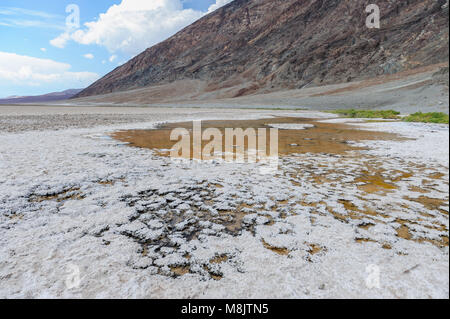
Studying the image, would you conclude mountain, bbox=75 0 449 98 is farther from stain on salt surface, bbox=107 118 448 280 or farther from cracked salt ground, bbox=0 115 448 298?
cracked salt ground, bbox=0 115 448 298

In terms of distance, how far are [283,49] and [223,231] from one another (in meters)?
98.0

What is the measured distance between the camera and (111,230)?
3.20 m

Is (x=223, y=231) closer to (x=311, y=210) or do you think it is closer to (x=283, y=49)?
(x=311, y=210)

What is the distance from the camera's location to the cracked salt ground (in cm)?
225

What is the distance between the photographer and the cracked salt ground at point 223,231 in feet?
7.37

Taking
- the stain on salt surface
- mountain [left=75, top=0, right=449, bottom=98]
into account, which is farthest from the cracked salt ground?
mountain [left=75, top=0, right=449, bottom=98]

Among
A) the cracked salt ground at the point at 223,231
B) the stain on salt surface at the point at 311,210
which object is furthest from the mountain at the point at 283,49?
the cracked salt ground at the point at 223,231

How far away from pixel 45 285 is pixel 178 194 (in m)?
2.43

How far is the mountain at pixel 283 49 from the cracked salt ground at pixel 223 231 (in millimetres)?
39895

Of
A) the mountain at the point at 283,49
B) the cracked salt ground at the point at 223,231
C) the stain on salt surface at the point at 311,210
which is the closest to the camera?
the cracked salt ground at the point at 223,231

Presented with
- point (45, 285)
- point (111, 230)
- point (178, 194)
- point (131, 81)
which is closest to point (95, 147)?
point (178, 194)

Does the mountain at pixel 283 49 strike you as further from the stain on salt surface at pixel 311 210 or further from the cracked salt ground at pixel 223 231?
the cracked salt ground at pixel 223 231
